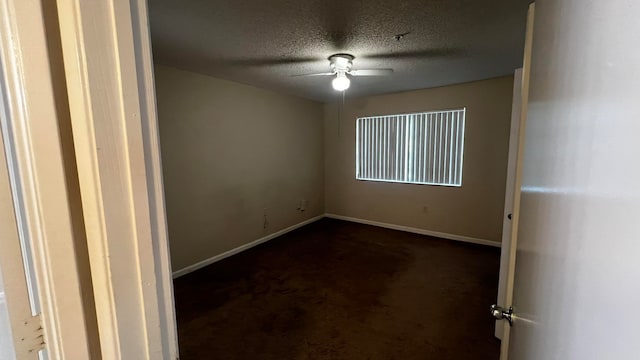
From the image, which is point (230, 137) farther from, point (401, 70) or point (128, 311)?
point (128, 311)

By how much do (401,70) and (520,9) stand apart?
4.50 feet

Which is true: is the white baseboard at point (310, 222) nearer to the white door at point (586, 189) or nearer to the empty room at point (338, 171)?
the empty room at point (338, 171)

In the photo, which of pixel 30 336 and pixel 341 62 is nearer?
pixel 30 336

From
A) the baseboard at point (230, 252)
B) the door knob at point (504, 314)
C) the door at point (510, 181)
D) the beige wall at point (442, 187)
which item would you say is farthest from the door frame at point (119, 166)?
the beige wall at point (442, 187)

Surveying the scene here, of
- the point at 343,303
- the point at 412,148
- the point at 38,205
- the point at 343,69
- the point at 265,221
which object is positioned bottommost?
the point at 343,303

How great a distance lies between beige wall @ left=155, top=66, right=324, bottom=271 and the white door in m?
3.12

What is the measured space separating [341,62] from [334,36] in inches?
17.9

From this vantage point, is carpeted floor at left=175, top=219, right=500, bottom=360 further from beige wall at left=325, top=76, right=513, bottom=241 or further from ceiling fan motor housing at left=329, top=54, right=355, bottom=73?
ceiling fan motor housing at left=329, top=54, right=355, bottom=73

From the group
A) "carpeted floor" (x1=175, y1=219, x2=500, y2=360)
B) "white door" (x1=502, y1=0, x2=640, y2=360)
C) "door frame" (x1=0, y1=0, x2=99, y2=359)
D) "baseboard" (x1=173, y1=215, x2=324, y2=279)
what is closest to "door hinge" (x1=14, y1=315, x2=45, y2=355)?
"door frame" (x1=0, y1=0, x2=99, y2=359)

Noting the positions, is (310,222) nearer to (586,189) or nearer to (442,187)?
(442,187)

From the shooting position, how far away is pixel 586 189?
0.39m

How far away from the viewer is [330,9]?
167 cm

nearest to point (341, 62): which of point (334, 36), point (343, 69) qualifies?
point (343, 69)

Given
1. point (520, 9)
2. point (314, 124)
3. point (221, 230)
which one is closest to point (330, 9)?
point (520, 9)
